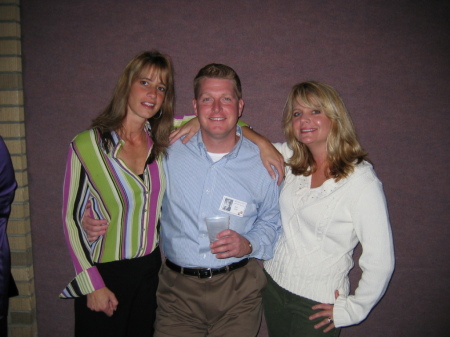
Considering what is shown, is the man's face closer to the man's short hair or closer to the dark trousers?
the man's short hair

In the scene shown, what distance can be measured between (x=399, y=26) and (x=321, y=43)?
25.0 inches

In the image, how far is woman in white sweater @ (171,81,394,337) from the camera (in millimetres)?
1446

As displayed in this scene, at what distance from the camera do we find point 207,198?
1636 mm

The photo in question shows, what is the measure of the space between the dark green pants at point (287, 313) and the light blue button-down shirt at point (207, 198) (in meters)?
0.24

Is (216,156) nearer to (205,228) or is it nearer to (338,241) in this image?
(205,228)

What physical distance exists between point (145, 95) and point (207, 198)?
29.0 inches

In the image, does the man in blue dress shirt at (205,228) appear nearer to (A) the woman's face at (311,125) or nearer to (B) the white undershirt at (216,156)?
(B) the white undershirt at (216,156)

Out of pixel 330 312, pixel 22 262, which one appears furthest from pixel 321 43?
pixel 22 262

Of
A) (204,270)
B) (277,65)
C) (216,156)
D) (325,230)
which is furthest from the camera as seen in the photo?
(277,65)

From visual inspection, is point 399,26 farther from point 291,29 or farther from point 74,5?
point 74,5

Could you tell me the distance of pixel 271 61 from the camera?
209 centimetres

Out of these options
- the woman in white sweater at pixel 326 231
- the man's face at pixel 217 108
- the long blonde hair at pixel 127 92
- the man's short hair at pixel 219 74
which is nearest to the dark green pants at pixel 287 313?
the woman in white sweater at pixel 326 231

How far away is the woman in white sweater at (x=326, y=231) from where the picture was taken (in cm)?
145

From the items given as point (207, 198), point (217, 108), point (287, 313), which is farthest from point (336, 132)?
point (287, 313)
